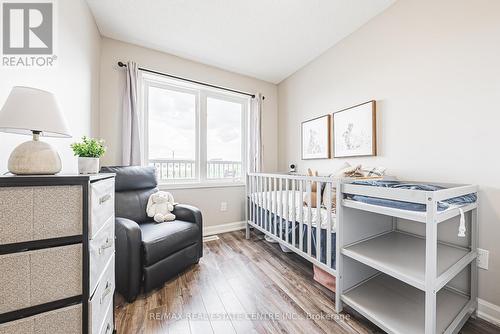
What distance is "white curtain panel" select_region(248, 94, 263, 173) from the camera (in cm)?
304

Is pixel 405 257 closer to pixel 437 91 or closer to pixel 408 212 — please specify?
pixel 408 212

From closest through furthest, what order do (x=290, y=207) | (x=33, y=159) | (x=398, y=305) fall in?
1. (x=33, y=159)
2. (x=398, y=305)
3. (x=290, y=207)

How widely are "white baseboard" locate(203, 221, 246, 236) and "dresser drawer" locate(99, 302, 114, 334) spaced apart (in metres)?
1.65

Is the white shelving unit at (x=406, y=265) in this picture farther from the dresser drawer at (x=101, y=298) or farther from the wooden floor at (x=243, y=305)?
the dresser drawer at (x=101, y=298)

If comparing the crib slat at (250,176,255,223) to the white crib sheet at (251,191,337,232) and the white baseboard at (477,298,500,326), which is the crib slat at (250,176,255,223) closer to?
the white crib sheet at (251,191,337,232)

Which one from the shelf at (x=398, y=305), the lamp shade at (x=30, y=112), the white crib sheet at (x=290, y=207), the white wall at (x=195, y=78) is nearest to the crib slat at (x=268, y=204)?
the white crib sheet at (x=290, y=207)

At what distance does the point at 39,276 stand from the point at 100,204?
304 mm

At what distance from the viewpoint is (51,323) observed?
2.27ft

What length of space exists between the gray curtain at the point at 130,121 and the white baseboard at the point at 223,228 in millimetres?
1288

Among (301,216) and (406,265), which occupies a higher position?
(301,216)

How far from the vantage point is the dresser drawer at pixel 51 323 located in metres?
0.64

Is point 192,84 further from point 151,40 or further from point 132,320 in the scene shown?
point 132,320

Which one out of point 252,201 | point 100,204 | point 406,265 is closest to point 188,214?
point 252,201

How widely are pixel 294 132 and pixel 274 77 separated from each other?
97cm
